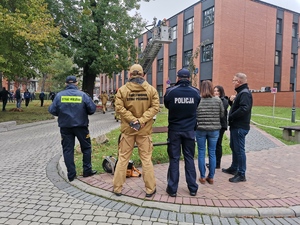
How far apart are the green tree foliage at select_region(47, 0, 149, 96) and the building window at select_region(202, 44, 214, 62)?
948 centimetres

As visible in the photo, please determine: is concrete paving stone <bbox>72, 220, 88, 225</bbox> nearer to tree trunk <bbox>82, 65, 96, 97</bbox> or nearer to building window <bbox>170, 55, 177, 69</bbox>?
tree trunk <bbox>82, 65, 96, 97</bbox>

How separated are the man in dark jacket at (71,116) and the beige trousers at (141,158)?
1.12 meters

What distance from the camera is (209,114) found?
458 centimetres

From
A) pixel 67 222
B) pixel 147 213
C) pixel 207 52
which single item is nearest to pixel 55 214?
pixel 67 222

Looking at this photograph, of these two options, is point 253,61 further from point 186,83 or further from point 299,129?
point 186,83

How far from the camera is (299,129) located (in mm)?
8609

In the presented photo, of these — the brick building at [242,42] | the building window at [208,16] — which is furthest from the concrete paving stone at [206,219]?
the building window at [208,16]

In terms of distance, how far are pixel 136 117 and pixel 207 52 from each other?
25.4 meters

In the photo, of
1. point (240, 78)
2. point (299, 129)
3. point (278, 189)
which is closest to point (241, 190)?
point (278, 189)

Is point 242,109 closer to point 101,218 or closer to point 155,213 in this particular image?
point 155,213

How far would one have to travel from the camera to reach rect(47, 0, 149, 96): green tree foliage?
1936cm

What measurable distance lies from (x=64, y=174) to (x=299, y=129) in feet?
25.8

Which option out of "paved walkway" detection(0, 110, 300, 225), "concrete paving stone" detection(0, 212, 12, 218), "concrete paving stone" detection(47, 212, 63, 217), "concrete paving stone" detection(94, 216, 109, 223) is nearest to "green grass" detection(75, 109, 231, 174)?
"paved walkway" detection(0, 110, 300, 225)

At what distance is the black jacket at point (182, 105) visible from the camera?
4020 mm
